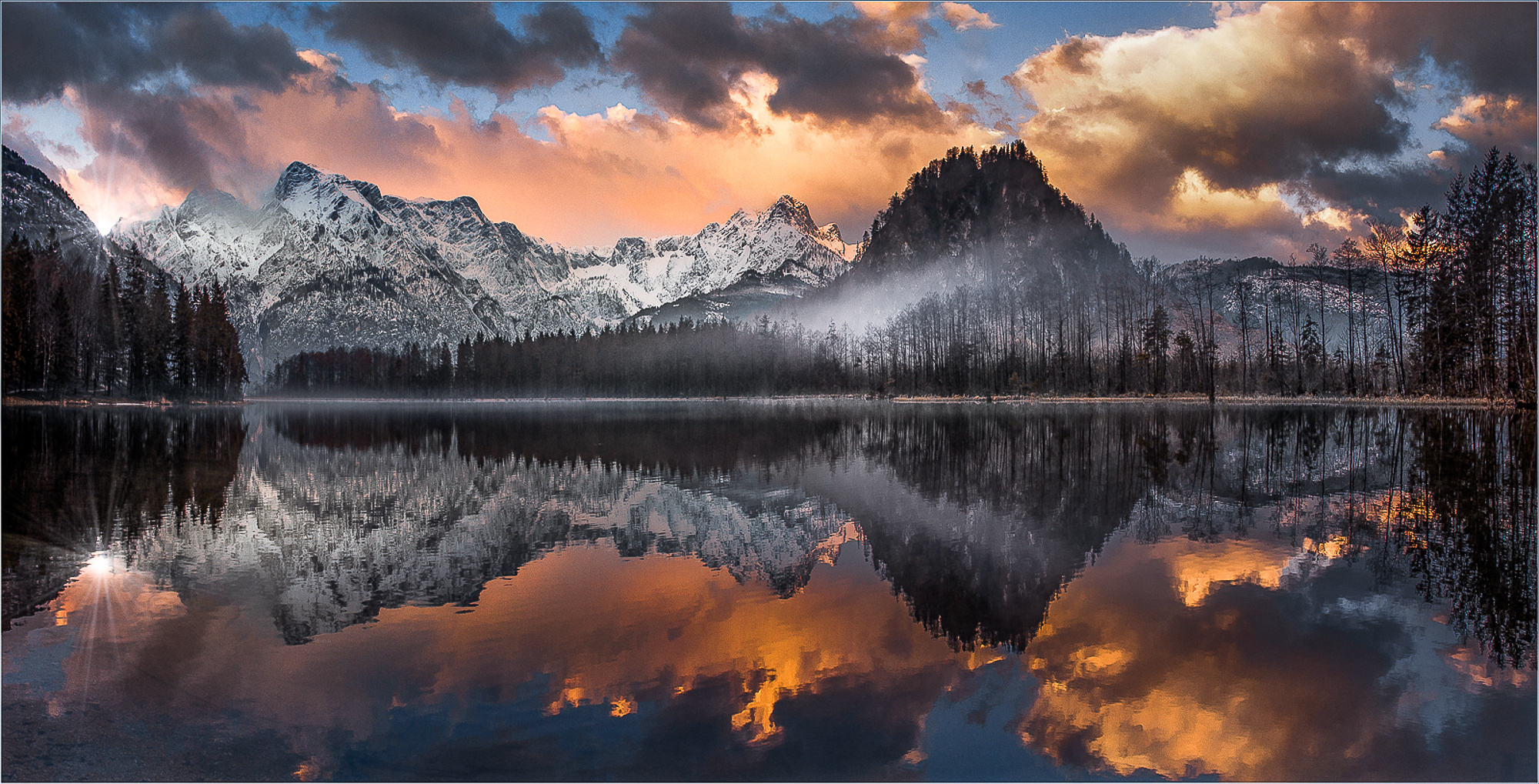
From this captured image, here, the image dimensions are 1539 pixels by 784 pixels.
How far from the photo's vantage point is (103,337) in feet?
330

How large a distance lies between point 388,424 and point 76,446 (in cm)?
3426

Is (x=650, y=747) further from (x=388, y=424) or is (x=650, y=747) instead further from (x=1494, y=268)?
(x=1494, y=268)

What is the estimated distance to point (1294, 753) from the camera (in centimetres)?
730

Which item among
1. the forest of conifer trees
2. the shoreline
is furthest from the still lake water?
the forest of conifer trees

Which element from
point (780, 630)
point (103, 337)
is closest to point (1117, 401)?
point (780, 630)

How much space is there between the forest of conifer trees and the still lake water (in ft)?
286

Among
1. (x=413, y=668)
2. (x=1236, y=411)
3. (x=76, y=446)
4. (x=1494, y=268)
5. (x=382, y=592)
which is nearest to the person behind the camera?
(x=413, y=668)

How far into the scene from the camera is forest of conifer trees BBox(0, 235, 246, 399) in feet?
281

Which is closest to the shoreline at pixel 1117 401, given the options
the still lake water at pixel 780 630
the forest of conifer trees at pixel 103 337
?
the forest of conifer trees at pixel 103 337

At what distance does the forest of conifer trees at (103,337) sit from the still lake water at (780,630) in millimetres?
87230

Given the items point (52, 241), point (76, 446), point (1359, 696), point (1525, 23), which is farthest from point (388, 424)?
point (52, 241)

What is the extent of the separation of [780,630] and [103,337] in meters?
127

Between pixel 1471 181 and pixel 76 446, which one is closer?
pixel 76 446

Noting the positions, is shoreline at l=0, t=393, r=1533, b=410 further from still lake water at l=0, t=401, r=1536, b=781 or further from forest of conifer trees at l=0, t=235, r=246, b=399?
still lake water at l=0, t=401, r=1536, b=781
